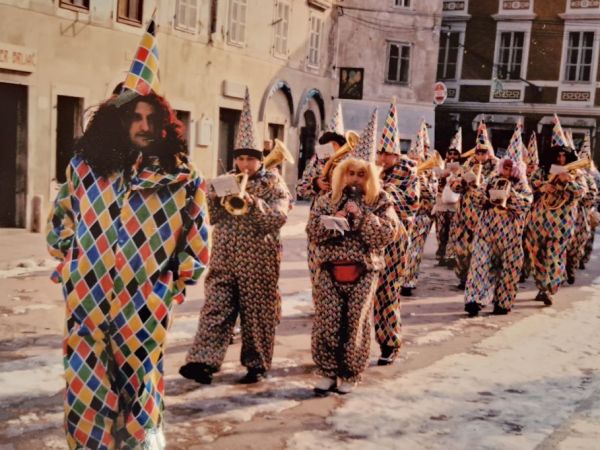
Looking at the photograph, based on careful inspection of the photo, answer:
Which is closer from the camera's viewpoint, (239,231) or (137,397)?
(137,397)

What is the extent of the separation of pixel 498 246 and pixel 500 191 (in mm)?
654

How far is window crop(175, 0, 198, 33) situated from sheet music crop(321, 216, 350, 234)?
12801 millimetres

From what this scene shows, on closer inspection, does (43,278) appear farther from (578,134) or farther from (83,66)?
(578,134)

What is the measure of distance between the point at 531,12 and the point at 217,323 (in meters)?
27.1

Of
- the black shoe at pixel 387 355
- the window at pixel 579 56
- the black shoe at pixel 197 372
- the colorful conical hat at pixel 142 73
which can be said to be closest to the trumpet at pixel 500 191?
the black shoe at pixel 387 355

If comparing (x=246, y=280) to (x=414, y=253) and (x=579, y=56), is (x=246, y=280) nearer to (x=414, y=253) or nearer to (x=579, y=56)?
(x=414, y=253)

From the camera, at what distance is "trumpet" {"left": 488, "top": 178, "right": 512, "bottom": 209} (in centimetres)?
845

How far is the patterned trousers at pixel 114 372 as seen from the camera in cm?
350

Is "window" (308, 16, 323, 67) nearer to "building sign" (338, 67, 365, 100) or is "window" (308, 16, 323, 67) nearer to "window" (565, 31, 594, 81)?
"building sign" (338, 67, 365, 100)

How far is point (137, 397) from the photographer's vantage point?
Result: 3.58 metres

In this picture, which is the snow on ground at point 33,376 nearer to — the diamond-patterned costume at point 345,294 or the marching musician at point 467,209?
the diamond-patterned costume at point 345,294

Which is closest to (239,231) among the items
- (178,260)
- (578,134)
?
(178,260)

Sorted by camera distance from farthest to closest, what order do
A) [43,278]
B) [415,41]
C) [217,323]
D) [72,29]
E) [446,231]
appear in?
[415,41]
[72,29]
[446,231]
[43,278]
[217,323]

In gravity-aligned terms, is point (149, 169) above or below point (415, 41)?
below
